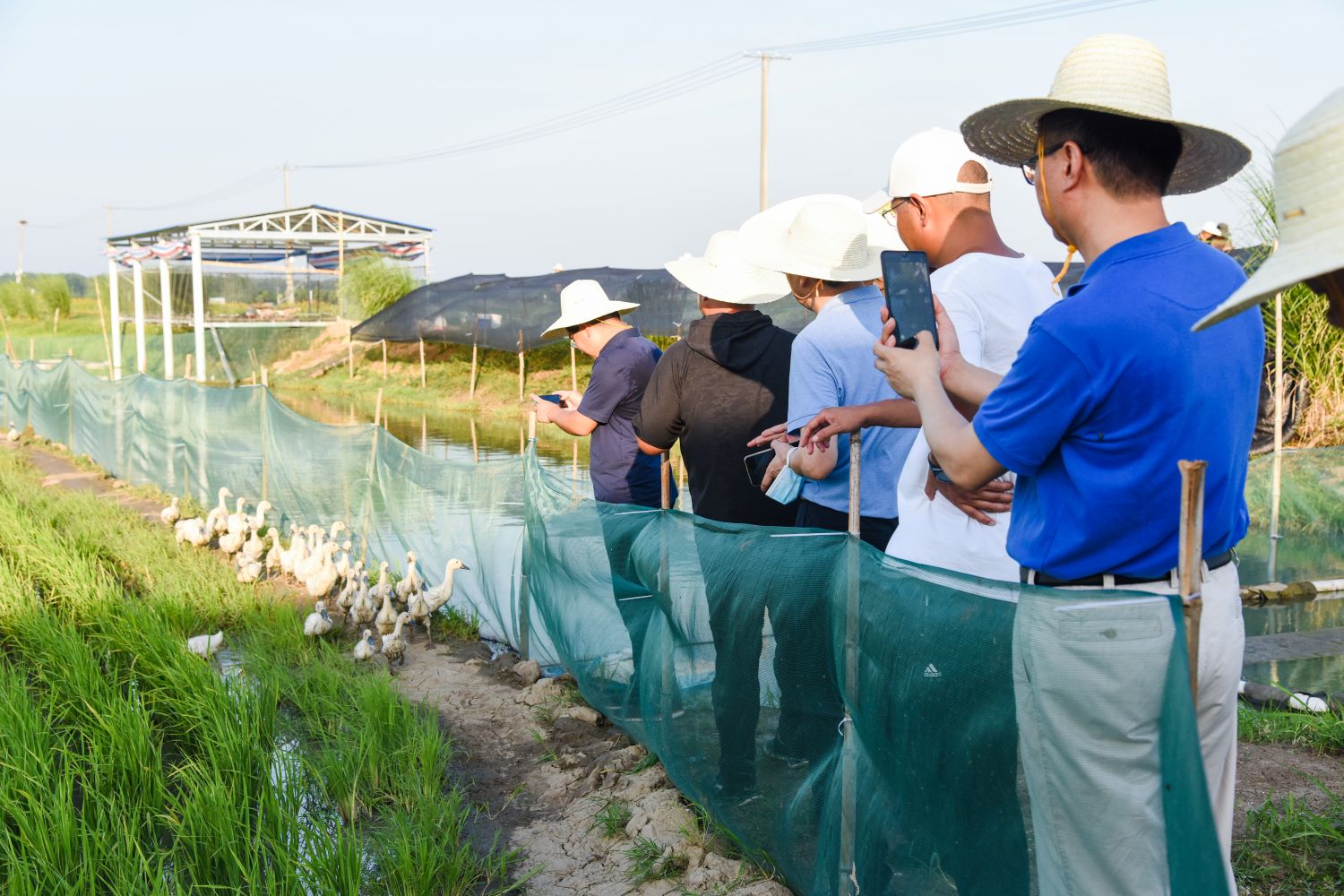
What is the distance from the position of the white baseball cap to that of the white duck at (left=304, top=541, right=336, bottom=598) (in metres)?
4.50

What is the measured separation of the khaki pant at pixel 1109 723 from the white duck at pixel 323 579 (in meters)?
4.94

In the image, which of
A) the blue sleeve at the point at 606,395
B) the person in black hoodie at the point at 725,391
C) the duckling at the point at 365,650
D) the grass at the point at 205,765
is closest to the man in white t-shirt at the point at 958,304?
the person in black hoodie at the point at 725,391

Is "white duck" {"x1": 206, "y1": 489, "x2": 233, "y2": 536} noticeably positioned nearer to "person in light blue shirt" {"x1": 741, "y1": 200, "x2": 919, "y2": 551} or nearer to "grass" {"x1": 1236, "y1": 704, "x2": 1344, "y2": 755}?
"person in light blue shirt" {"x1": 741, "y1": 200, "x2": 919, "y2": 551}

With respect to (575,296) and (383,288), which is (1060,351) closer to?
(575,296)

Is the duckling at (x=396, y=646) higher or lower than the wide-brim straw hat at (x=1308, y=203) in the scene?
lower

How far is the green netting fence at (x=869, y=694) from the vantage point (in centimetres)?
165

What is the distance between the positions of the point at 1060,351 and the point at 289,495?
7339 mm

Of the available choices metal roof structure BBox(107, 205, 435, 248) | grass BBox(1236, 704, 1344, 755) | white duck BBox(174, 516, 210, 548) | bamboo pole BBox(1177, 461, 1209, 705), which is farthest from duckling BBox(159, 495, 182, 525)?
metal roof structure BBox(107, 205, 435, 248)

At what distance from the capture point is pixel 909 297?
6.77 ft

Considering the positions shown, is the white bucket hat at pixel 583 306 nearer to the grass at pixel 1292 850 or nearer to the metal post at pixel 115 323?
the grass at pixel 1292 850

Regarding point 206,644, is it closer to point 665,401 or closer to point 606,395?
point 606,395

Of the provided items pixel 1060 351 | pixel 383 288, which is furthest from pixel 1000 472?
pixel 383 288

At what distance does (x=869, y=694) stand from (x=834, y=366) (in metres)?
0.86

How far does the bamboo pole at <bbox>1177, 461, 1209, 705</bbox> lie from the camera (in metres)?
1.55
